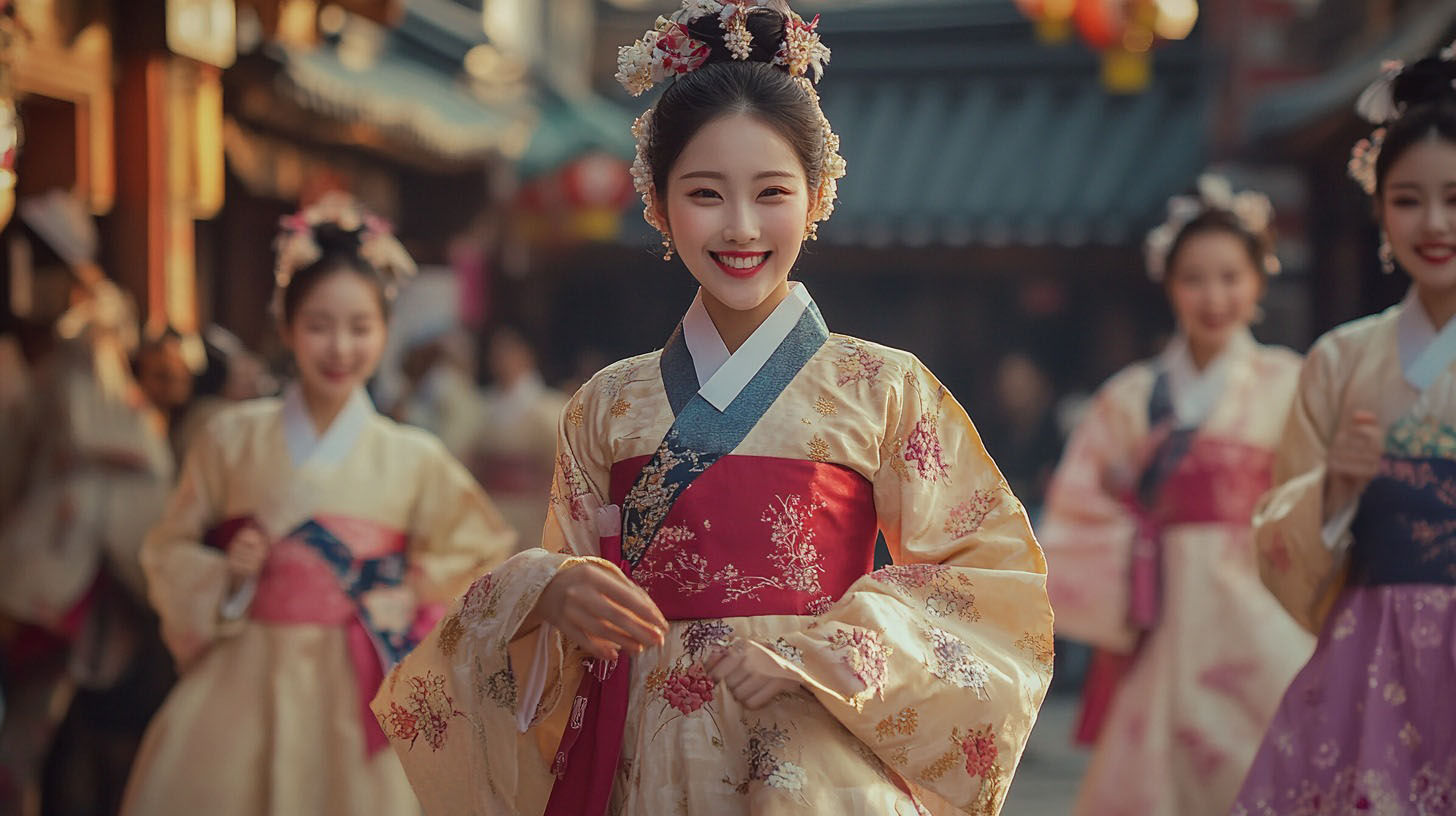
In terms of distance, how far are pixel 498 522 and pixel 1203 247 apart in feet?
8.55

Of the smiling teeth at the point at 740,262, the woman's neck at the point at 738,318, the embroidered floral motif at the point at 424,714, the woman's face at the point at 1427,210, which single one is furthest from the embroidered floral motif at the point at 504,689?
the woman's face at the point at 1427,210

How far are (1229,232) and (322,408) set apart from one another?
3101 millimetres

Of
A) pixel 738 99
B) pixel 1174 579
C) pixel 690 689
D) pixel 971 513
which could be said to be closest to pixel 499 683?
pixel 690 689

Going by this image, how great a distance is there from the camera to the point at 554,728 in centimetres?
320

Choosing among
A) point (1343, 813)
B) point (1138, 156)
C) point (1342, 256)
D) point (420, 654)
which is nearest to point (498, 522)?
point (420, 654)

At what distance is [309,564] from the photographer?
4.73 metres

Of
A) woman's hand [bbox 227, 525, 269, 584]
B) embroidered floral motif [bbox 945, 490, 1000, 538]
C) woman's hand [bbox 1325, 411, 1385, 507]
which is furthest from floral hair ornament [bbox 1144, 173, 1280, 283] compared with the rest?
woman's hand [bbox 227, 525, 269, 584]

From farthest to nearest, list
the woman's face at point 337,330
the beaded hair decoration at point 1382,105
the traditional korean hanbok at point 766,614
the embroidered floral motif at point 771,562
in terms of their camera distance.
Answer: the woman's face at point 337,330 < the beaded hair decoration at point 1382,105 < the embroidered floral motif at point 771,562 < the traditional korean hanbok at point 766,614

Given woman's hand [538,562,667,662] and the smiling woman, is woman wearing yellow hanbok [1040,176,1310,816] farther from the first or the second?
woman's hand [538,562,667,662]

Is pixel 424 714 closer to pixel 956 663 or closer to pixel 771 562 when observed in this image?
pixel 771 562

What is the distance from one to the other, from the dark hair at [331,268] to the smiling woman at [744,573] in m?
1.80

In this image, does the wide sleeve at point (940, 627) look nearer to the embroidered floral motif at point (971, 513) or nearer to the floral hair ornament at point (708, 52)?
the embroidered floral motif at point (971, 513)

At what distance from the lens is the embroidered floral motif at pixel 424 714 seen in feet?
10.4

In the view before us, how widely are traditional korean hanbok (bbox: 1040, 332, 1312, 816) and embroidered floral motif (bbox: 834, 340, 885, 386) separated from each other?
2620 millimetres
